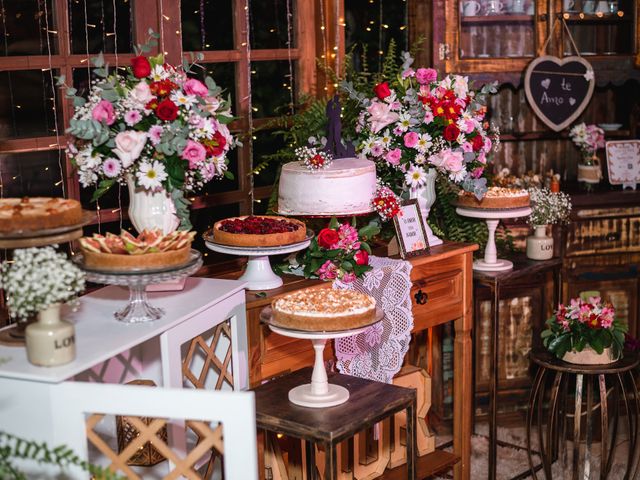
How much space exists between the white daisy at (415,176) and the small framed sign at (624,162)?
1.59m

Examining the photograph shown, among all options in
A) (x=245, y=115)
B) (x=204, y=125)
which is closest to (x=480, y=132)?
(x=245, y=115)

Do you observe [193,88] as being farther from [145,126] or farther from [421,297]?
[421,297]

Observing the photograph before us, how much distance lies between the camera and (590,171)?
4656 mm

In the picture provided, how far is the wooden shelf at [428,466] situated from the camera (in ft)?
11.4

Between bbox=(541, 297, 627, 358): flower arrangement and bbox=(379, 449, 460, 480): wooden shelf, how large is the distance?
1.81 ft

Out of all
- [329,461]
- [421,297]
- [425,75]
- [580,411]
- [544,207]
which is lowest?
[580,411]

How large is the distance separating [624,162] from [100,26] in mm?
2631

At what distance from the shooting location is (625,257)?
14.8ft

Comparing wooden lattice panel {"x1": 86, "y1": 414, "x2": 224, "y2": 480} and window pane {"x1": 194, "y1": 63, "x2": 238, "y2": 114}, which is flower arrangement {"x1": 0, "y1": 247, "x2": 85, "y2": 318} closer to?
wooden lattice panel {"x1": 86, "y1": 414, "x2": 224, "y2": 480}

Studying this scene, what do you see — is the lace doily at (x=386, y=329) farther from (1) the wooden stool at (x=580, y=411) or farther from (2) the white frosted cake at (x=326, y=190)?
(1) the wooden stool at (x=580, y=411)

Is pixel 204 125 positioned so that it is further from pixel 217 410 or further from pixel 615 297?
pixel 615 297

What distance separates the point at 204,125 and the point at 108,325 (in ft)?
1.99

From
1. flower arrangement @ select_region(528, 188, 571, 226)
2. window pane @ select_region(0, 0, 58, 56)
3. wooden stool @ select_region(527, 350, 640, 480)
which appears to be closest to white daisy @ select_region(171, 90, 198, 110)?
window pane @ select_region(0, 0, 58, 56)

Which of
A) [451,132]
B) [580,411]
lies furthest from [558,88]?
[580,411]
